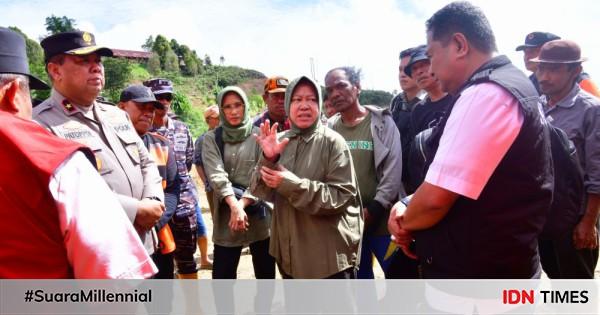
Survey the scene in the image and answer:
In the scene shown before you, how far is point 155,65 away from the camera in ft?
156

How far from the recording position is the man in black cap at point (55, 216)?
113 cm

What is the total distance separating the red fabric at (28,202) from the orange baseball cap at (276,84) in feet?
9.15

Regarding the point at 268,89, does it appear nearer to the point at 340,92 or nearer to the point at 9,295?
the point at 340,92

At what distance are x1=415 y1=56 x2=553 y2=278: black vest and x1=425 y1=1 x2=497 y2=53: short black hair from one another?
100 millimetres

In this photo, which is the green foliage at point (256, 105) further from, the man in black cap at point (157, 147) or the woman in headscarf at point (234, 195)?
the man in black cap at point (157, 147)

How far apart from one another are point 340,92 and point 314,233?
1.26m

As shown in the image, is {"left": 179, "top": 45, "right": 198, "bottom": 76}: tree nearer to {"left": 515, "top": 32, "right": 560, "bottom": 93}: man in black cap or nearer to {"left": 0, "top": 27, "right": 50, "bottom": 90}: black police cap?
{"left": 515, "top": 32, "right": 560, "bottom": 93}: man in black cap

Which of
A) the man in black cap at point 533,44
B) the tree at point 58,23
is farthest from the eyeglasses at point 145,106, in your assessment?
the tree at point 58,23

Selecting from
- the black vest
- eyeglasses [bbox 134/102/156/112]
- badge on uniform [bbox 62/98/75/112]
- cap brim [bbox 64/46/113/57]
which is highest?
cap brim [bbox 64/46/113/57]

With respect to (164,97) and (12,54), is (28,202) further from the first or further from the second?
(164,97)

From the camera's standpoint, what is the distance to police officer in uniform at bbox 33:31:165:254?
2.14m

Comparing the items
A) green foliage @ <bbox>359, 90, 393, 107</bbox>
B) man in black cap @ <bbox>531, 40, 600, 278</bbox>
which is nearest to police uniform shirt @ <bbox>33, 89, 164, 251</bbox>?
man in black cap @ <bbox>531, 40, 600, 278</bbox>

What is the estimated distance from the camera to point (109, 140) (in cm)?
224

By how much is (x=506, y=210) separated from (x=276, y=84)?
9.20 feet
